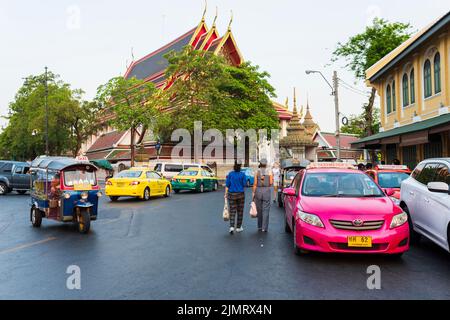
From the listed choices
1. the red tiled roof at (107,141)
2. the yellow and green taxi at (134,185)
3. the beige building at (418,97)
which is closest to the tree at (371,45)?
the beige building at (418,97)

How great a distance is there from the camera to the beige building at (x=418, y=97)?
17.1 m

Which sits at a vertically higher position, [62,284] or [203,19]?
[203,19]

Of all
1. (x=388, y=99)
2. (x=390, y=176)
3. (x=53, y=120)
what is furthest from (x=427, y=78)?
(x=53, y=120)

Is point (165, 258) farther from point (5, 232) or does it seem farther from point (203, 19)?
point (203, 19)

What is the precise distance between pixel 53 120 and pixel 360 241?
41.6m

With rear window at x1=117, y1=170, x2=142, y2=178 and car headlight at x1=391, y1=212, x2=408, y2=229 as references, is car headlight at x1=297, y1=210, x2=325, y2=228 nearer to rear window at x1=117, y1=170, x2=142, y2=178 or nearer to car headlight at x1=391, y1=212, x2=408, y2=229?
car headlight at x1=391, y1=212, x2=408, y2=229

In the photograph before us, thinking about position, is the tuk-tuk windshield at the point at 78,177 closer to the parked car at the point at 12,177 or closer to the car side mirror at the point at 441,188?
the car side mirror at the point at 441,188

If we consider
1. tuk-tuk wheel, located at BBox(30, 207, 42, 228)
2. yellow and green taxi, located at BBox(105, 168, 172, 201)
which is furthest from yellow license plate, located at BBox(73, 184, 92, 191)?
yellow and green taxi, located at BBox(105, 168, 172, 201)

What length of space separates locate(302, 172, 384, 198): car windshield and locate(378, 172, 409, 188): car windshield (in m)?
4.02

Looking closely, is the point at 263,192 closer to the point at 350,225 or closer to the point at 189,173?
the point at 350,225

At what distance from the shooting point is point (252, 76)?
125ft

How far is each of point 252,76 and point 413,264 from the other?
1290 inches

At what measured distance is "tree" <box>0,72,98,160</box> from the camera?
42.9 metres
